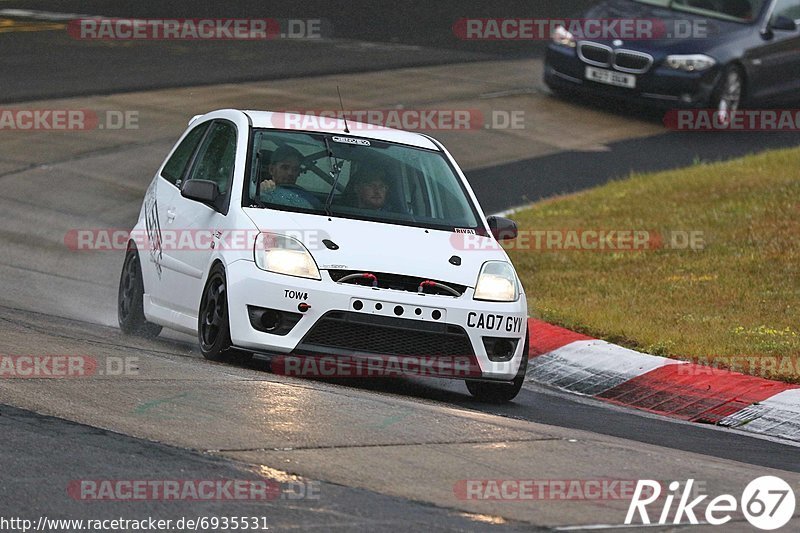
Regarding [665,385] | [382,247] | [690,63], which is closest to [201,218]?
[382,247]

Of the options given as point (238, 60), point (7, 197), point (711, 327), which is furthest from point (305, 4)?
point (711, 327)

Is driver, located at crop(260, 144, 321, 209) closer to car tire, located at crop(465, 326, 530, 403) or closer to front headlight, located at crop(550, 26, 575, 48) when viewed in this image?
car tire, located at crop(465, 326, 530, 403)

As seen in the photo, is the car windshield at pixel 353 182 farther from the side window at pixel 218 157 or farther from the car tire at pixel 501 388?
the car tire at pixel 501 388

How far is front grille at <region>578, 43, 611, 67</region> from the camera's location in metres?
20.1

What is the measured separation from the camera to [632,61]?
65.5 feet

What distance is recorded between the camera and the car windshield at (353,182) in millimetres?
9273

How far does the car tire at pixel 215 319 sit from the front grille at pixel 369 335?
0.49 m

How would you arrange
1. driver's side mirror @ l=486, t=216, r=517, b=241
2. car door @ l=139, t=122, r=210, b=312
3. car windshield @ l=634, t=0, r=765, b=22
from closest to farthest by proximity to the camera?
1. driver's side mirror @ l=486, t=216, r=517, b=241
2. car door @ l=139, t=122, r=210, b=312
3. car windshield @ l=634, t=0, r=765, b=22

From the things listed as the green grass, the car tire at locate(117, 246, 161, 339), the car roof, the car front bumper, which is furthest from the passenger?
the green grass

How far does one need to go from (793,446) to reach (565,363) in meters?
2.22

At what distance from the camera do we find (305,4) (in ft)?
95.5

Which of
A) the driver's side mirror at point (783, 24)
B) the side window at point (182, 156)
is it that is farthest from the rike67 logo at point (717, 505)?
the driver's side mirror at point (783, 24)

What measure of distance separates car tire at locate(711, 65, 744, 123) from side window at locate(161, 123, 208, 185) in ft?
35.5

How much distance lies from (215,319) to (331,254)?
31.9 inches
